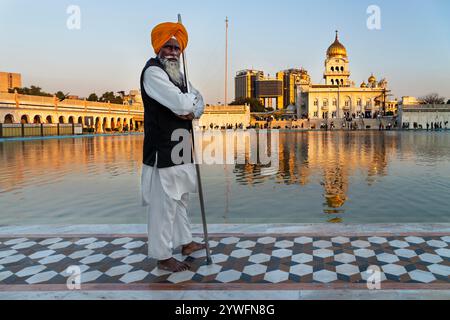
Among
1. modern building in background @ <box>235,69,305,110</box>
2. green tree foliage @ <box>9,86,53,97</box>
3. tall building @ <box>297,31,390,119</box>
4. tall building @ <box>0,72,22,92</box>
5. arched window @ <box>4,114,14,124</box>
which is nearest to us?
arched window @ <box>4,114,14,124</box>

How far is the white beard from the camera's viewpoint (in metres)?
3.73

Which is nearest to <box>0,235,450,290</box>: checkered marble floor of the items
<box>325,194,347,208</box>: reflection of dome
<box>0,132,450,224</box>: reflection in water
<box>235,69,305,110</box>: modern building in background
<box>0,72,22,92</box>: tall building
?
<box>0,132,450,224</box>: reflection in water

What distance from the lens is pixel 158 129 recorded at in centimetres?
369

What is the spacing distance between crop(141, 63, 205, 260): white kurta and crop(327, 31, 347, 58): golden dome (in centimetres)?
9680

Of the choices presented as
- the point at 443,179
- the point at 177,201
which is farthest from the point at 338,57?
the point at 177,201

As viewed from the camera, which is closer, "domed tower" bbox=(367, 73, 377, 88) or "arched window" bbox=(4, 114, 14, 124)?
"arched window" bbox=(4, 114, 14, 124)

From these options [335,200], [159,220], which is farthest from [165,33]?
[335,200]

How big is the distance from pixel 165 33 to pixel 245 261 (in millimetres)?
2306

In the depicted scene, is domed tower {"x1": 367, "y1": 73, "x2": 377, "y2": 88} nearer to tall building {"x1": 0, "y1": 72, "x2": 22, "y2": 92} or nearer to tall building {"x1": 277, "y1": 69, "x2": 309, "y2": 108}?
tall building {"x1": 277, "y1": 69, "x2": 309, "y2": 108}

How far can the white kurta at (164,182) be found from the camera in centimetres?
356

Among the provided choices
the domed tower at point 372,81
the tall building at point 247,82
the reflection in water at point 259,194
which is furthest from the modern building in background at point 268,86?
the reflection in water at point 259,194

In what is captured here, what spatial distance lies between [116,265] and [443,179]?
821 centimetres
